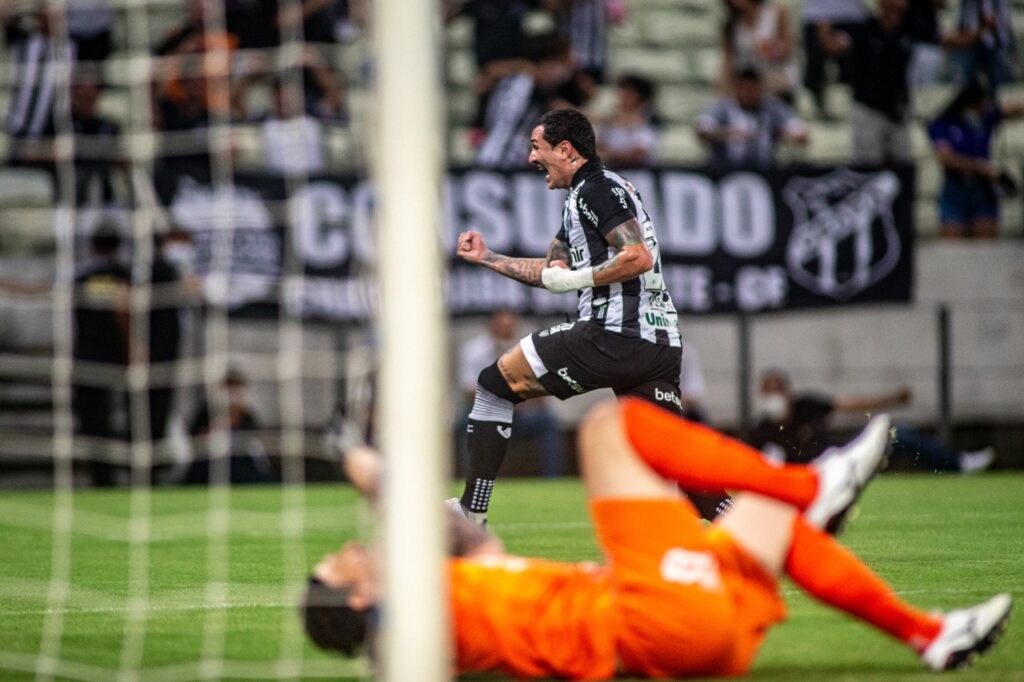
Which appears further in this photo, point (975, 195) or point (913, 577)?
point (975, 195)

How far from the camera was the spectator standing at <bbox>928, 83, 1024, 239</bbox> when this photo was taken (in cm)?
1742

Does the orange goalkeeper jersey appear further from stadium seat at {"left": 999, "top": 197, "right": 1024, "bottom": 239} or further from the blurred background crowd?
stadium seat at {"left": 999, "top": 197, "right": 1024, "bottom": 239}

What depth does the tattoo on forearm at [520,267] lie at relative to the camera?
7859 millimetres

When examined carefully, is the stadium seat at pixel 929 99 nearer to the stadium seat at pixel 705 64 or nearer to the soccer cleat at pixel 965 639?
the stadium seat at pixel 705 64

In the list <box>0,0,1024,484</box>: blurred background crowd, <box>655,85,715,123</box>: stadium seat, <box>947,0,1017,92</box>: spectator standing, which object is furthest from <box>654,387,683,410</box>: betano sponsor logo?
<box>947,0,1017,92</box>: spectator standing

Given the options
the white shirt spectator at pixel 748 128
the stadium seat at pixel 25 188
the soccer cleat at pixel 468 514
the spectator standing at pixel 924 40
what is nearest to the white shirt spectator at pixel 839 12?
the spectator standing at pixel 924 40

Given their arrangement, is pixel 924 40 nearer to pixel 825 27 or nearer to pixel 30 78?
pixel 825 27

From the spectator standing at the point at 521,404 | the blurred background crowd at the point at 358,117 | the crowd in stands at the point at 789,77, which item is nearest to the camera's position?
the blurred background crowd at the point at 358,117

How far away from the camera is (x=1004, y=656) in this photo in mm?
5105

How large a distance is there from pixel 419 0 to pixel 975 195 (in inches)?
569

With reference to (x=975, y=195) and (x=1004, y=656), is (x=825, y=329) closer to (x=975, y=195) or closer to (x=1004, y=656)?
(x=975, y=195)

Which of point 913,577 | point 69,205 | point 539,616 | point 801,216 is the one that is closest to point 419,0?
point 539,616

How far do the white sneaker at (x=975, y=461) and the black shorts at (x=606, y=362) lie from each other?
9.05m

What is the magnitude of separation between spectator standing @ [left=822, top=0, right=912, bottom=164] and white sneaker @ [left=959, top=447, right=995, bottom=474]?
133 inches
